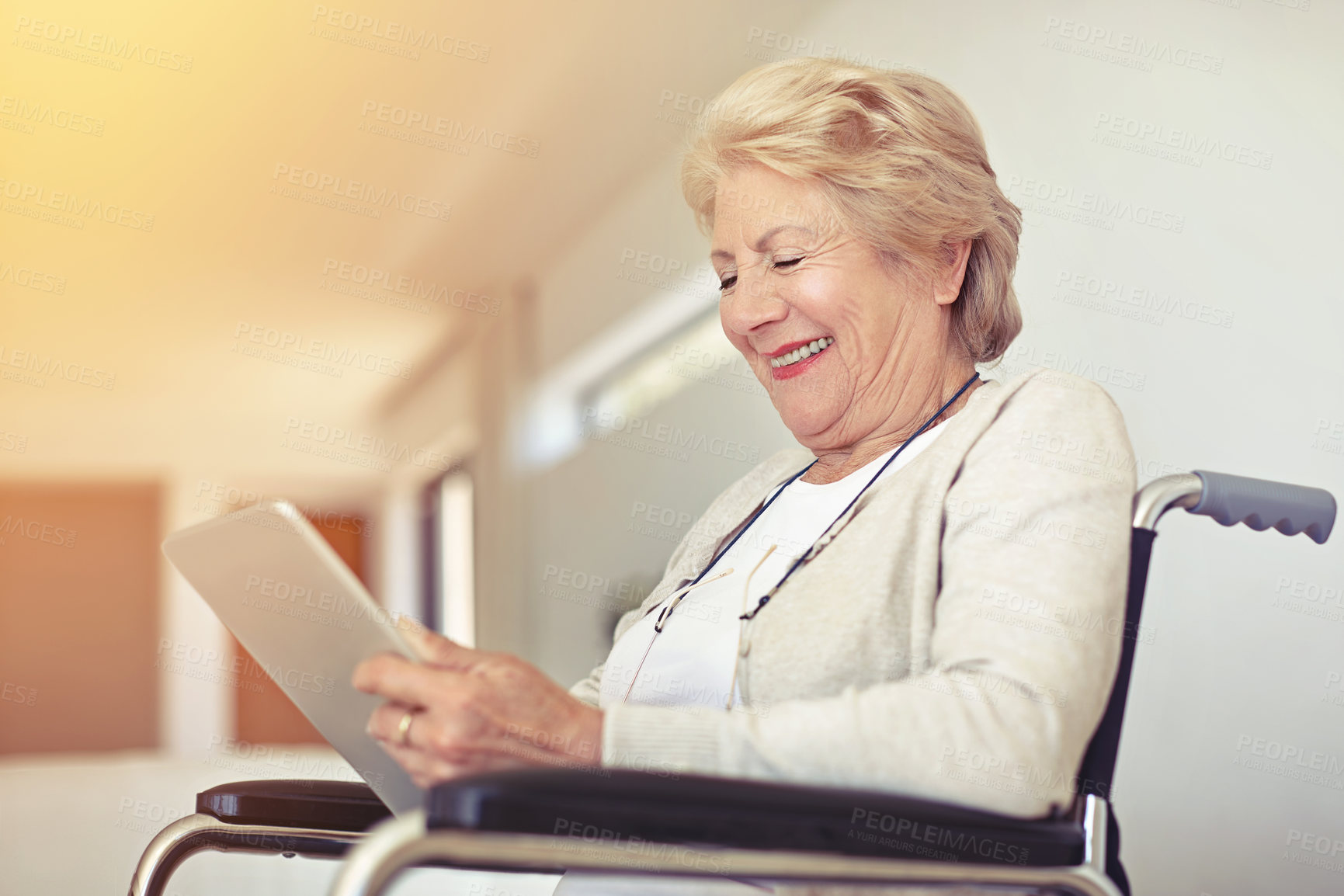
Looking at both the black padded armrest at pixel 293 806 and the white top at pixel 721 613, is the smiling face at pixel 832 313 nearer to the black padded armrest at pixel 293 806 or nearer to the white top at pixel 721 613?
the white top at pixel 721 613

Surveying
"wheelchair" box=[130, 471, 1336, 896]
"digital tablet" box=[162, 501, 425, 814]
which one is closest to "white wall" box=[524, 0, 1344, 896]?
"wheelchair" box=[130, 471, 1336, 896]

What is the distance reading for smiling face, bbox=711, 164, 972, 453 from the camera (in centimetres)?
118

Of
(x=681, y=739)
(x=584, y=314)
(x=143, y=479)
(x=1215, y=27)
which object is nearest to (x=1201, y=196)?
(x=1215, y=27)

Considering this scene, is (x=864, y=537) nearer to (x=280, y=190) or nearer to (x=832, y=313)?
(x=832, y=313)

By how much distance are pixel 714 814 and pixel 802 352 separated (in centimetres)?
78

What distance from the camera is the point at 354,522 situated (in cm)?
496

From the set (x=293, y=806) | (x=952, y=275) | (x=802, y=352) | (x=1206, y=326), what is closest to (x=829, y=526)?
(x=802, y=352)

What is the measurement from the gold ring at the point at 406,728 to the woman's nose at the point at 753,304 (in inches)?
27.3

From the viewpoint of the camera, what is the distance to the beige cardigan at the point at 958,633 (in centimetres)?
70

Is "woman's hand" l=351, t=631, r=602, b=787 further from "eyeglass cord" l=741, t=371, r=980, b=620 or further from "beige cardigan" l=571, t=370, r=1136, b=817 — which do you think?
"eyeglass cord" l=741, t=371, r=980, b=620

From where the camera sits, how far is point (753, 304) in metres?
1.24

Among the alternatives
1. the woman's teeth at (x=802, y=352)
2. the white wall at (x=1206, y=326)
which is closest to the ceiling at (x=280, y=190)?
the white wall at (x=1206, y=326)

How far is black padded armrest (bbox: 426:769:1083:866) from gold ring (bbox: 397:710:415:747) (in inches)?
7.3

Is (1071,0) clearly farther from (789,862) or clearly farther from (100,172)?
(100,172)
